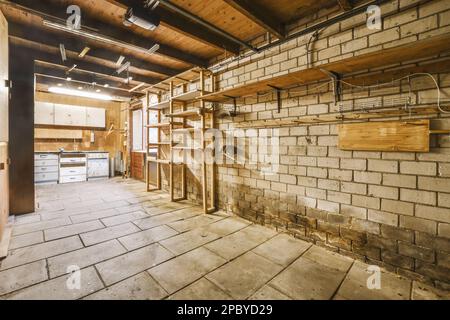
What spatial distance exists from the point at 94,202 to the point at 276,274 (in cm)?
389

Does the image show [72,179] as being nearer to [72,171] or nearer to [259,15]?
[72,171]

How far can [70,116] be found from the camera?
7.04 meters

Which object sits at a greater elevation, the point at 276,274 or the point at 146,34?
the point at 146,34

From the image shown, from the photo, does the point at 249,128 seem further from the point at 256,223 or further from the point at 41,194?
the point at 41,194

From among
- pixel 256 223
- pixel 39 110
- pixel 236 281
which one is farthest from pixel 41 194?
pixel 236 281

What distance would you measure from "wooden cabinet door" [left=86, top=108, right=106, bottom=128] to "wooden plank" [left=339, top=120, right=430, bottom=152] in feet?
25.9

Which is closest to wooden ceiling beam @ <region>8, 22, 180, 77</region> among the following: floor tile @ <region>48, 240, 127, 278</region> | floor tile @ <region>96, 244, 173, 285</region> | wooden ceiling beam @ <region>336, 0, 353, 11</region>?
floor tile @ <region>48, 240, 127, 278</region>

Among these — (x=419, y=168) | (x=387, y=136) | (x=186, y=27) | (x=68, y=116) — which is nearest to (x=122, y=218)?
(x=186, y=27)

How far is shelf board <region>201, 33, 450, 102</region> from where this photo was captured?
1641mm

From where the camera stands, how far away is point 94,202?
170 inches

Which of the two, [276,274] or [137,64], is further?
[137,64]

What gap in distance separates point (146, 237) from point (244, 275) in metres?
1.42
